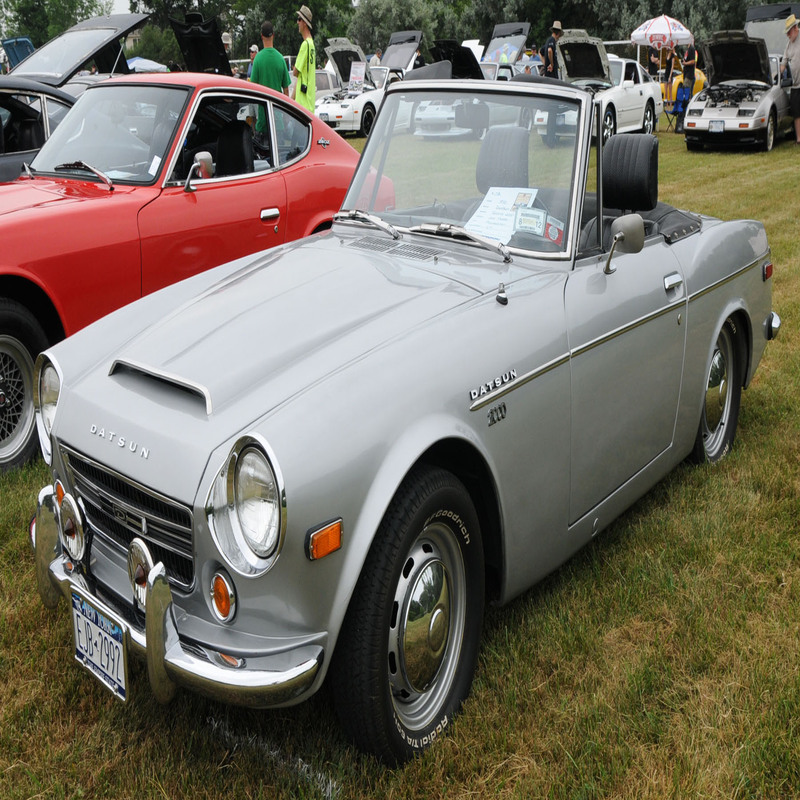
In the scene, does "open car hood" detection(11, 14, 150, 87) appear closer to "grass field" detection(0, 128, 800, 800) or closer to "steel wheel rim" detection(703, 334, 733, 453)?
"grass field" detection(0, 128, 800, 800)

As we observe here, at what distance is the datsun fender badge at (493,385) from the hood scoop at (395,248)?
74 centimetres

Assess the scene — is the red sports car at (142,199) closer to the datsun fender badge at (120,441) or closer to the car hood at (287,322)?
the car hood at (287,322)

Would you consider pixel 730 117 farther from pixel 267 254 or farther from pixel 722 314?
pixel 267 254

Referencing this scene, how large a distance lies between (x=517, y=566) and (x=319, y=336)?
0.93 meters

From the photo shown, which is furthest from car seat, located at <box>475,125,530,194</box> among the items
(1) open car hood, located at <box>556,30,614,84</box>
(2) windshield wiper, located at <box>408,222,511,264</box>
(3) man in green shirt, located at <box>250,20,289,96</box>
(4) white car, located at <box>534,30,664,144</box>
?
A: (1) open car hood, located at <box>556,30,614,84</box>

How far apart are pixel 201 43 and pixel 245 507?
401 inches

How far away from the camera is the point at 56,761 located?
2518mm

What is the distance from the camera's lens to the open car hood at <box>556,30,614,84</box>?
1734 cm

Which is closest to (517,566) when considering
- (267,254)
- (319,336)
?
(319,336)

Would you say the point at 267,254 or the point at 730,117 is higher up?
the point at 267,254

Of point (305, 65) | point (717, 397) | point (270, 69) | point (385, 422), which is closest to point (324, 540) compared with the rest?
point (385, 422)

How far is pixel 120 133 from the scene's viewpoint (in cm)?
531

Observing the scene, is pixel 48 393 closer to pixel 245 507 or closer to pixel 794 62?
pixel 245 507

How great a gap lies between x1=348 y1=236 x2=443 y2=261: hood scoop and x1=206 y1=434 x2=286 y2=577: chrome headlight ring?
52.6 inches
